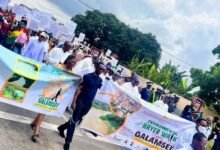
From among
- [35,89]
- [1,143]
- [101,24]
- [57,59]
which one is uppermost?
[101,24]

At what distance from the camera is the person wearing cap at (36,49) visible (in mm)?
11117

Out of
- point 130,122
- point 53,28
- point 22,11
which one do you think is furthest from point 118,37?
point 130,122

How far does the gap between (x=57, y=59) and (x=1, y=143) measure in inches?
132

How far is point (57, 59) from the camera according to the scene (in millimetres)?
9422

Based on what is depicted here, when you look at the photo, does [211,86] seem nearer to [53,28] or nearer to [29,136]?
[53,28]

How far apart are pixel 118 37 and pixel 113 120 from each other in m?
71.1

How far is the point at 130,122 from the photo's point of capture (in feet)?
28.8

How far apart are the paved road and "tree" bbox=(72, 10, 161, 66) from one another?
2679 inches

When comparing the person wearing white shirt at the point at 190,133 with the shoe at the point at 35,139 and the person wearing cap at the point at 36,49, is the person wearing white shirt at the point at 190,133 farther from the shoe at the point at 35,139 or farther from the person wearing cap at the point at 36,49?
the person wearing cap at the point at 36,49

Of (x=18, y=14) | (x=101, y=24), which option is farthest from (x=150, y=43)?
(x=18, y=14)

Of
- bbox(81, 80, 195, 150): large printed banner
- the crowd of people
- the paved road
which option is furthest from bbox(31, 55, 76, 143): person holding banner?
bbox(81, 80, 195, 150): large printed banner

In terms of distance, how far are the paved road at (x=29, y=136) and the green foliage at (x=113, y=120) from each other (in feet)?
1.98

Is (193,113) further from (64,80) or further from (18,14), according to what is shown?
(18,14)

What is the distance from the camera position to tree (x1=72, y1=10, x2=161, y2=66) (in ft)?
255
